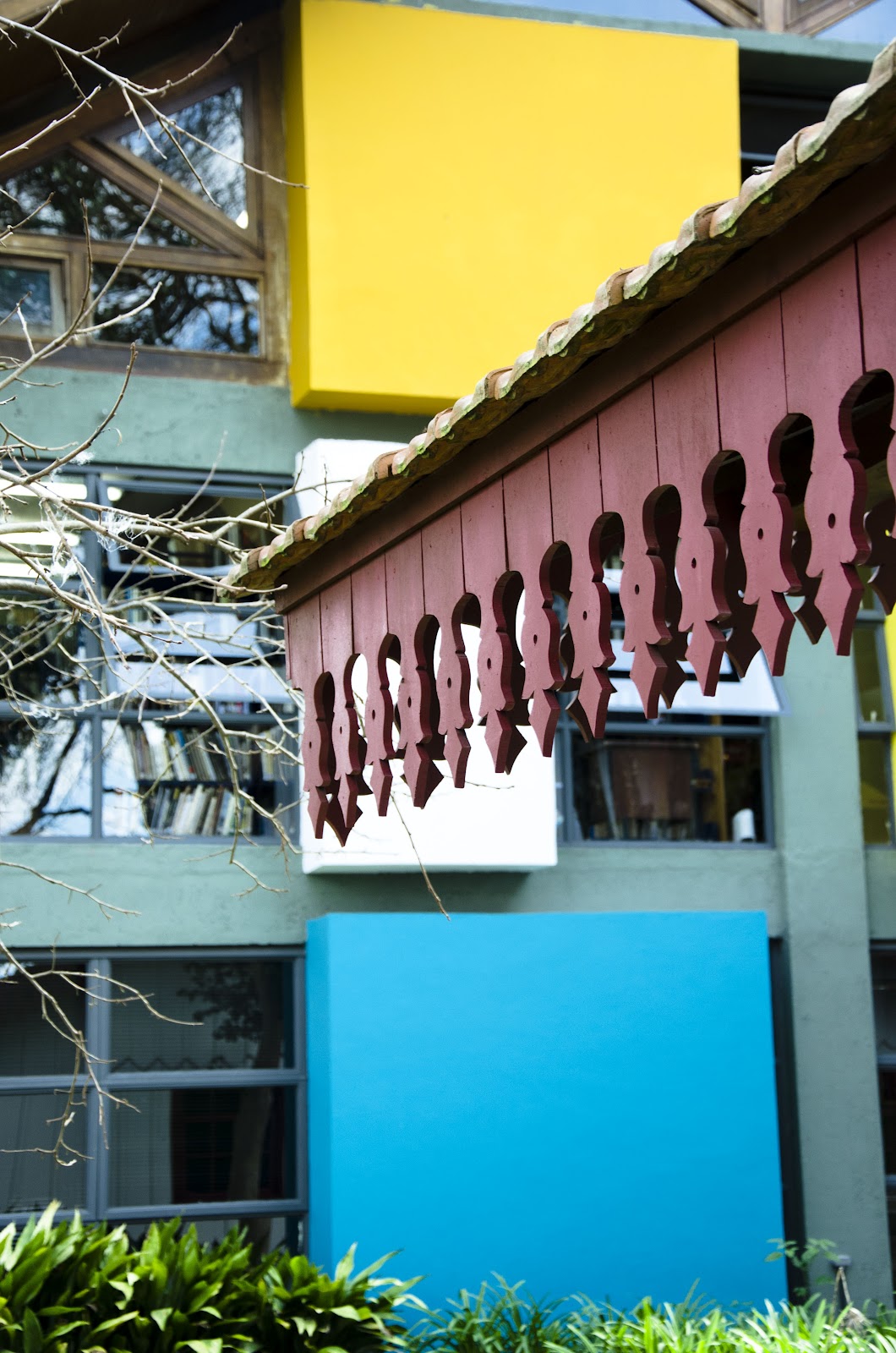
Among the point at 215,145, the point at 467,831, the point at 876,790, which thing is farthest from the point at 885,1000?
the point at 215,145

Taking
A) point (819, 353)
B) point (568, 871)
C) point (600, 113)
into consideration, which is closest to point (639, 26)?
point (600, 113)

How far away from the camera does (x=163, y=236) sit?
1016cm

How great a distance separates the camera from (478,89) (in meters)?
10.3

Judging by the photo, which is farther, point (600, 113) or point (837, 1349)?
point (600, 113)

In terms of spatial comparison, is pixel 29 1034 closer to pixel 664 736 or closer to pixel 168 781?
pixel 168 781

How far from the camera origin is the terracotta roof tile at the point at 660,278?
2273 mm

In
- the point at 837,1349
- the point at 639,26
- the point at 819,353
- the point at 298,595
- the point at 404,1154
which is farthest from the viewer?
the point at 639,26

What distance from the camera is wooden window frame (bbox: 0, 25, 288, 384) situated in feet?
32.4

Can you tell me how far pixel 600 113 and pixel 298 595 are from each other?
685 cm

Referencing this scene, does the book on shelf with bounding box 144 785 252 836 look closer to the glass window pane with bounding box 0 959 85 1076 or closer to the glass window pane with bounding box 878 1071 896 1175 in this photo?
the glass window pane with bounding box 0 959 85 1076

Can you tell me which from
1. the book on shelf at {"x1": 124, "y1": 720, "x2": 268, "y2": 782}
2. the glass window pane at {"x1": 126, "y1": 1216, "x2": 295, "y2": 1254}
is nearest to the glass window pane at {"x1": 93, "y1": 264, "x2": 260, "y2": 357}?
the book on shelf at {"x1": 124, "y1": 720, "x2": 268, "y2": 782}

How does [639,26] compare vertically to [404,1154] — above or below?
above

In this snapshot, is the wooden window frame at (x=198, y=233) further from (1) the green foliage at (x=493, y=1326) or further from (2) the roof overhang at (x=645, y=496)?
(2) the roof overhang at (x=645, y=496)

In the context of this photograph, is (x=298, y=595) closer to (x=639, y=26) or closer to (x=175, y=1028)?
(x=175, y=1028)
